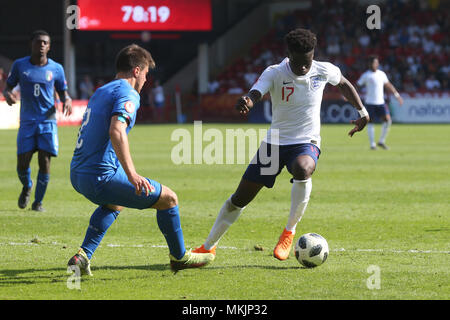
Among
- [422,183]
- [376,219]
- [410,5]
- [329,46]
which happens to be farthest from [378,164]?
[410,5]

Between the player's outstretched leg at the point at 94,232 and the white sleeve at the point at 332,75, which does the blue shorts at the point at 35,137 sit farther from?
the white sleeve at the point at 332,75

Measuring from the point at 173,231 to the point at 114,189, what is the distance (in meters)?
0.68

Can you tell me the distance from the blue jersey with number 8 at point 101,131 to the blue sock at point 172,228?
58 cm

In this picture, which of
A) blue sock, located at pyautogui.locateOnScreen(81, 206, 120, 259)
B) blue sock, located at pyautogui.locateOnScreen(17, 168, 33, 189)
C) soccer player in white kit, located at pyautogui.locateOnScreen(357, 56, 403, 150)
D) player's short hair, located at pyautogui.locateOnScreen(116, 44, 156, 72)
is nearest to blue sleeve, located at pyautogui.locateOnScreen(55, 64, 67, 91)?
blue sock, located at pyautogui.locateOnScreen(17, 168, 33, 189)

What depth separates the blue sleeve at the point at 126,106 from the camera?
5965 mm

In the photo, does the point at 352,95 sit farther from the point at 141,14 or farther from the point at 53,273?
the point at 141,14

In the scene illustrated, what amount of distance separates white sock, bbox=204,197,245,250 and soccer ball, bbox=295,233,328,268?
0.72 m

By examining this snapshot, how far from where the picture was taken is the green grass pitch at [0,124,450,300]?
618cm

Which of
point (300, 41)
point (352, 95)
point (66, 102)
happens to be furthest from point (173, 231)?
point (66, 102)

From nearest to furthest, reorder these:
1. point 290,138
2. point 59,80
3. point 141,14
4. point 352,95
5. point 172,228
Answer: point 172,228, point 290,138, point 352,95, point 59,80, point 141,14

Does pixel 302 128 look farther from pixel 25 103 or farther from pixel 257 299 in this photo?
pixel 25 103

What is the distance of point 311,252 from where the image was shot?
6973mm

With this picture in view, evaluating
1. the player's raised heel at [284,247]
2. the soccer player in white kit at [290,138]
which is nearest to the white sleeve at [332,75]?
the soccer player in white kit at [290,138]

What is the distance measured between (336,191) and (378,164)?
456cm
